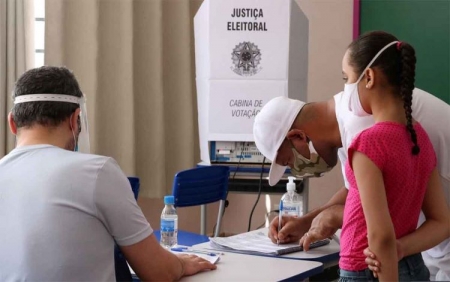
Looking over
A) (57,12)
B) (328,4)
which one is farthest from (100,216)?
(328,4)

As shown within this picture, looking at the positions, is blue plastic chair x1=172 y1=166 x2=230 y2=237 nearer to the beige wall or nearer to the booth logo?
the booth logo

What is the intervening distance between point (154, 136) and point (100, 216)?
266cm

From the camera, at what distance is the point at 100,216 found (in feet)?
5.66

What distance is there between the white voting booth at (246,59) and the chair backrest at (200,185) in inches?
9.2

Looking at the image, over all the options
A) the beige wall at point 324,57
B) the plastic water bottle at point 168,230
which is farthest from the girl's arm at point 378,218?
the beige wall at point 324,57

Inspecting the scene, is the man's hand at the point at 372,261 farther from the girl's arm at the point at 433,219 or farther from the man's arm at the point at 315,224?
the man's arm at the point at 315,224

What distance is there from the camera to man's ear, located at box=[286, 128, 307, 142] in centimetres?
244

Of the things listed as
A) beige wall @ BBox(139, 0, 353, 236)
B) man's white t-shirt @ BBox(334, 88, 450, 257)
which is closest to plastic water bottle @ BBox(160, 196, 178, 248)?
man's white t-shirt @ BBox(334, 88, 450, 257)

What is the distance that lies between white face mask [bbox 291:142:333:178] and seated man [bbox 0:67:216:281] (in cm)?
87

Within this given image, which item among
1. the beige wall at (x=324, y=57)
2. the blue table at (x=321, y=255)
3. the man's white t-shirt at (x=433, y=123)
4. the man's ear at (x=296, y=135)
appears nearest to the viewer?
the man's white t-shirt at (x=433, y=123)

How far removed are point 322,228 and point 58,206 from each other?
3.45ft

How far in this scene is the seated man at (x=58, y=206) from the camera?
1.69 meters

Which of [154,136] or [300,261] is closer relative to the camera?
[300,261]

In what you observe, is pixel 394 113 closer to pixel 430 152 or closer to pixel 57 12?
pixel 430 152
